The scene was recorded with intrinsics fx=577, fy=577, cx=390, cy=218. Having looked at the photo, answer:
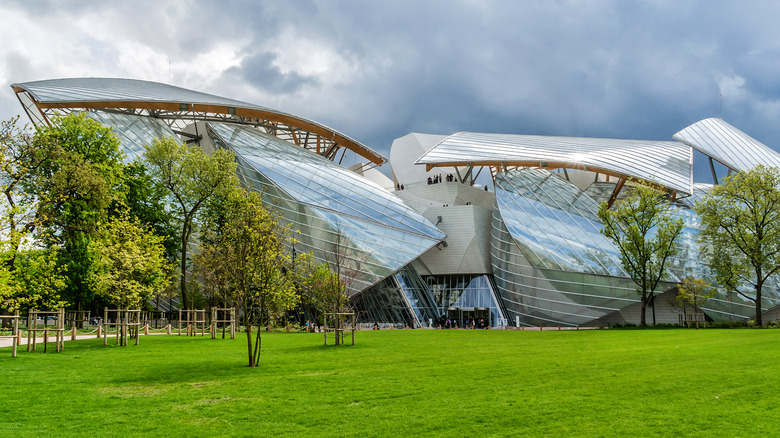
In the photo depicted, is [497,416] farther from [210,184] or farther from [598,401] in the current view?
[210,184]

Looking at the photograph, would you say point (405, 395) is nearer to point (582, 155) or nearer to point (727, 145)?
point (582, 155)

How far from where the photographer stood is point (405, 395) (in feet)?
37.3

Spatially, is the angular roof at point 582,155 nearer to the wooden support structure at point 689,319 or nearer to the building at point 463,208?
the building at point 463,208

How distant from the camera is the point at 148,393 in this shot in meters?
12.0

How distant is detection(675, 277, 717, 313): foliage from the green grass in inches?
794

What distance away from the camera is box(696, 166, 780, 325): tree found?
35.2m

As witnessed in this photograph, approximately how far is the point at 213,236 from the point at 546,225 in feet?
84.9

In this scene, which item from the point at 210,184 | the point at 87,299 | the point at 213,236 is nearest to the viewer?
the point at 87,299

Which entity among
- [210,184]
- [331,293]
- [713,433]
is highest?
[210,184]

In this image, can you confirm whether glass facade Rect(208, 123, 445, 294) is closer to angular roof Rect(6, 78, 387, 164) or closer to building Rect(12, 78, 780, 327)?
building Rect(12, 78, 780, 327)

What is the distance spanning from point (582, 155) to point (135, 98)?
3730 cm

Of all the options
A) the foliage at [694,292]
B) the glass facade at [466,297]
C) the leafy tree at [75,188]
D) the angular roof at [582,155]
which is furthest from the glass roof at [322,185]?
the foliage at [694,292]

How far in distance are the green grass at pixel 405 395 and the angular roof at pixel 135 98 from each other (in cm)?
3294

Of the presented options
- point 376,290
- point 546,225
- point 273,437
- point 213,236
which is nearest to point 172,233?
point 213,236
